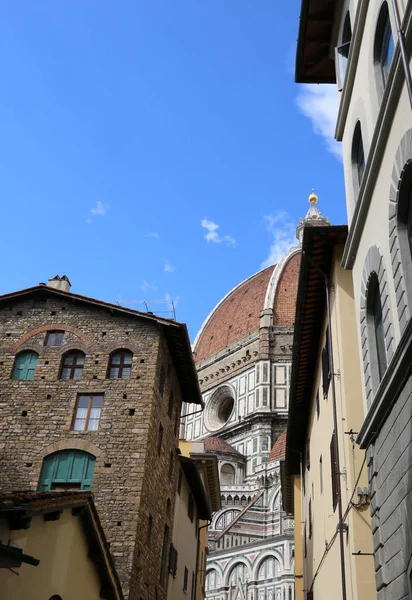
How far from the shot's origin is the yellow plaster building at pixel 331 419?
11648mm

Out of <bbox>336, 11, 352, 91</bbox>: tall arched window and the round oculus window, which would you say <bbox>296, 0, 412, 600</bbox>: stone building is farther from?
the round oculus window

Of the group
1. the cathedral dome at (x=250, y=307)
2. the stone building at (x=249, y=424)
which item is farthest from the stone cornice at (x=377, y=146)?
the cathedral dome at (x=250, y=307)

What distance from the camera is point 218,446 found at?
2591 inches

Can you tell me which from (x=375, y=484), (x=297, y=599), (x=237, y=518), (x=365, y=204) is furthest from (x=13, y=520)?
(x=237, y=518)

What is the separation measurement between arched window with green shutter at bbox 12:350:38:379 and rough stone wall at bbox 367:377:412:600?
46.9 feet

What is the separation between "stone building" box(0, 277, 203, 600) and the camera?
19.0 metres

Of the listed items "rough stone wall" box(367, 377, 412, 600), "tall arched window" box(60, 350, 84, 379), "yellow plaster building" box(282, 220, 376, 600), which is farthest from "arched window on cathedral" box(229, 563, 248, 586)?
"rough stone wall" box(367, 377, 412, 600)

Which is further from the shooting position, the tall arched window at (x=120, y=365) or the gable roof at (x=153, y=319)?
the gable roof at (x=153, y=319)

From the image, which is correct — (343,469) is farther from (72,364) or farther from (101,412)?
(72,364)

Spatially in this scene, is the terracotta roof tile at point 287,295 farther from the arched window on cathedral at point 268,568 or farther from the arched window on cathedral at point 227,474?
the arched window on cathedral at point 268,568

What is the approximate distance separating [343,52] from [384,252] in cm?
632

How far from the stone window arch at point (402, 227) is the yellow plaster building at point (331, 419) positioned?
161 inches

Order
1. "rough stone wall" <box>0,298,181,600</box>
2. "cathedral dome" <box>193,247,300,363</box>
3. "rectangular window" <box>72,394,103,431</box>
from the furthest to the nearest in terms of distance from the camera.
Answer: "cathedral dome" <box>193,247,300,363</box>, "rectangular window" <box>72,394,103,431</box>, "rough stone wall" <box>0,298,181,600</box>

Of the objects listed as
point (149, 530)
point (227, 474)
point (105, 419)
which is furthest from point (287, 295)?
point (149, 530)
